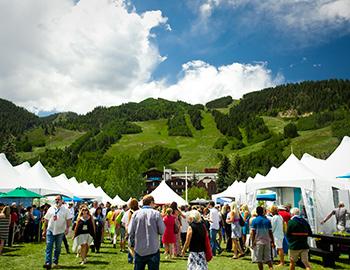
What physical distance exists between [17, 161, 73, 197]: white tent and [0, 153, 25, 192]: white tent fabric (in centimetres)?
65

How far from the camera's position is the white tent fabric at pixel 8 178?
768 inches

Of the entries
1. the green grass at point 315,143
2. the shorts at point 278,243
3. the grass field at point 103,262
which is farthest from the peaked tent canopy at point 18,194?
the green grass at point 315,143

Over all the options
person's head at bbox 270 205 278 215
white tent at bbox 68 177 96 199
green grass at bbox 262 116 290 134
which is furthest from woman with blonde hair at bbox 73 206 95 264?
green grass at bbox 262 116 290 134

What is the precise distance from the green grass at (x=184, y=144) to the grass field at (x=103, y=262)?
132m

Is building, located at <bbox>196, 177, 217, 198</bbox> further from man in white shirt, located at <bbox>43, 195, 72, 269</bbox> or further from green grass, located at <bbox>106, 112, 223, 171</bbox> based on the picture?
man in white shirt, located at <bbox>43, 195, 72, 269</bbox>

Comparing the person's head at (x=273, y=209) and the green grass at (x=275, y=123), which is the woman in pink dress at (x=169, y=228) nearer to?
the person's head at (x=273, y=209)

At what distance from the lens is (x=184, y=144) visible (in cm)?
17350

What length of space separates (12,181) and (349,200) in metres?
19.0

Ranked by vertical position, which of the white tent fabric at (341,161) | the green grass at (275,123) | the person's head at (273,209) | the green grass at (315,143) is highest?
the green grass at (275,123)

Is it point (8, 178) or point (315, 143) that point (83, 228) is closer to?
point (8, 178)

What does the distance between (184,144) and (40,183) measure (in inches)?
5985

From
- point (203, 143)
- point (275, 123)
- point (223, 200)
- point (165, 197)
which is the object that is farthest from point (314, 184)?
point (275, 123)

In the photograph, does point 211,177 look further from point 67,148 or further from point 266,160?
point 67,148

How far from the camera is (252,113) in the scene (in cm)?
18788
